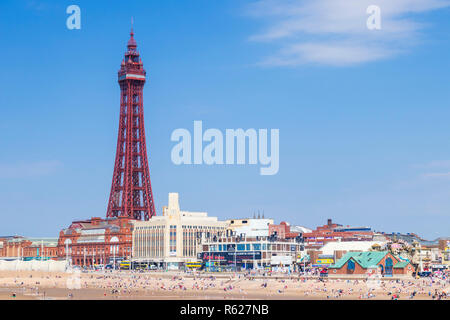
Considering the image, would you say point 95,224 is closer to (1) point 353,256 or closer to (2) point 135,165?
(2) point 135,165

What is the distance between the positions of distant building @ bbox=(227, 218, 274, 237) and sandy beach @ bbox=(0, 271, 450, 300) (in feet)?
85.8

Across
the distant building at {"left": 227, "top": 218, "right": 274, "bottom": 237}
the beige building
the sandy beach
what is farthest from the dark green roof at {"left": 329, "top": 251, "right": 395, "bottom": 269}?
the beige building

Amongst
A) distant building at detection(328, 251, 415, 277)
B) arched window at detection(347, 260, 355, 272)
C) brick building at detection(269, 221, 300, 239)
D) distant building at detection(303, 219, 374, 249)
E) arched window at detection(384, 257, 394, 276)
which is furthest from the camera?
distant building at detection(303, 219, 374, 249)

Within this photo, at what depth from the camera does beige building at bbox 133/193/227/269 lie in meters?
170

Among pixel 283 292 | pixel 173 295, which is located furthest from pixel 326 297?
pixel 173 295

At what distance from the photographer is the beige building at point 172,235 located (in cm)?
16950

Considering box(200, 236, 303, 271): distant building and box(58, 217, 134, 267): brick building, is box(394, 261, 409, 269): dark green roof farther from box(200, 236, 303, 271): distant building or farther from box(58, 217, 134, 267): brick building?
box(58, 217, 134, 267): brick building

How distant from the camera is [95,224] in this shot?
648ft

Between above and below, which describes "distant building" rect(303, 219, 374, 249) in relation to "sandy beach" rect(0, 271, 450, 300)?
above

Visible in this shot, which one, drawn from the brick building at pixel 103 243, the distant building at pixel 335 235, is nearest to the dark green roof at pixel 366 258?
the distant building at pixel 335 235

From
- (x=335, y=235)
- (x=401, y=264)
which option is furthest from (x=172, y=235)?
(x=401, y=264)

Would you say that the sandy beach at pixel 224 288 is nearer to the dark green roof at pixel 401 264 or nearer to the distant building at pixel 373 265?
the distant building at pixel 373 265

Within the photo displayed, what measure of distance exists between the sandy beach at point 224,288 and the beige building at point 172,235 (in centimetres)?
3999
